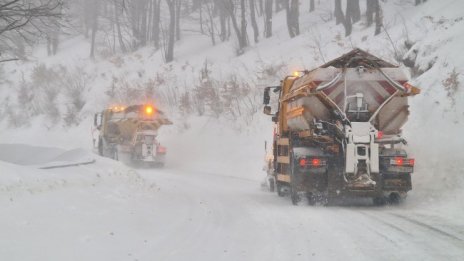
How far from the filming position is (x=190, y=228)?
29.1 feet

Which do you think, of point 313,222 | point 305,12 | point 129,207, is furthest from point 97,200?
point 305,12

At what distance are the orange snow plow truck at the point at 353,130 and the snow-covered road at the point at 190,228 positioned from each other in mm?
488

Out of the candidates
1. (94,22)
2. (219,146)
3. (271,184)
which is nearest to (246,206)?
(271,184)

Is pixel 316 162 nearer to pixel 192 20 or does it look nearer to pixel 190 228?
pixel 190 228

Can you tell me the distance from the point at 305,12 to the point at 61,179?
35045mm

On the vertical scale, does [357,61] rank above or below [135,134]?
above

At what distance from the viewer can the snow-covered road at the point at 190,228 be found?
6816 mm

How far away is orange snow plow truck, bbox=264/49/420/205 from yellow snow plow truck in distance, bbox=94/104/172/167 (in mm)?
13509

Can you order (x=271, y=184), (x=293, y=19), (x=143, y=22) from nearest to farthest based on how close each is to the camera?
(x=271, y=184)
(x=293, y=19)
(x=143, y=22)

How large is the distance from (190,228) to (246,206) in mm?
3244

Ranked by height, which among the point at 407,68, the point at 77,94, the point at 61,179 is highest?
the point at 77,94

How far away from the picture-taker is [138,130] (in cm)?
2495

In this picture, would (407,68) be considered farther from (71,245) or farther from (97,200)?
(71,245)

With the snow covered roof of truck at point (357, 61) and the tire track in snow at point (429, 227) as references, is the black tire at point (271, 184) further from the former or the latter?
the tire track in snow at point (429, 227)
